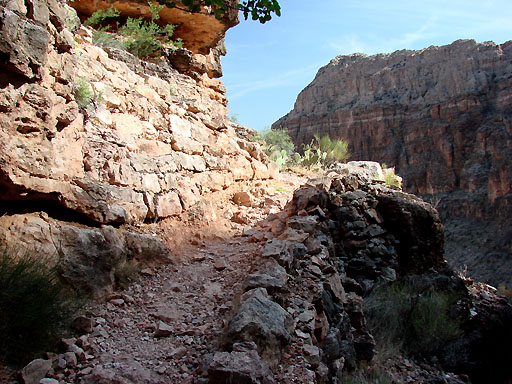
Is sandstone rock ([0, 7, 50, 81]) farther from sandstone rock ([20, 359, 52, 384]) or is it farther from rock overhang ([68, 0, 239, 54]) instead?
rock overhang ([68, 0, 239, 54])

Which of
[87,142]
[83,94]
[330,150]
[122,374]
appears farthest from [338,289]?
[330,150]

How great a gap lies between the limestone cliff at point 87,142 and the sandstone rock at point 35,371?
114 centimetres

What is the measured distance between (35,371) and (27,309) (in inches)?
18.1

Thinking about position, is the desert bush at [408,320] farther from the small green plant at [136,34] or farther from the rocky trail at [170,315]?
the small green plant at [136,34]

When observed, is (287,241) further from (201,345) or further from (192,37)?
(192,37)

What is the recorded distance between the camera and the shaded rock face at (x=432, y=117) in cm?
5078

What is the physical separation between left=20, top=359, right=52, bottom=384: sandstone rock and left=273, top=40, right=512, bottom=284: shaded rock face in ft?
165

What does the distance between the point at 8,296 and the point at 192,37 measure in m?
9.80

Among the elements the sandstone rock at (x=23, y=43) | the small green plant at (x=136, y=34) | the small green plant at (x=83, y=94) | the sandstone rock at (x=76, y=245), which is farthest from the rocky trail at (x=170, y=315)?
the small green plant at (x=136, y=34)

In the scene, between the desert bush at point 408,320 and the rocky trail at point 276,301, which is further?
the desert bush at point 408,320

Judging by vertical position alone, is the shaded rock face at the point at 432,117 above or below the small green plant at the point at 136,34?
above

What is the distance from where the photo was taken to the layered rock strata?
9.99 ft

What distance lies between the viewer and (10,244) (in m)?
3.30

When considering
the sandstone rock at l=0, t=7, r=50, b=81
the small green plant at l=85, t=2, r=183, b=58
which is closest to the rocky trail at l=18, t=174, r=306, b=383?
the sandstone rock at l=0, t=7, r=50, b=81
